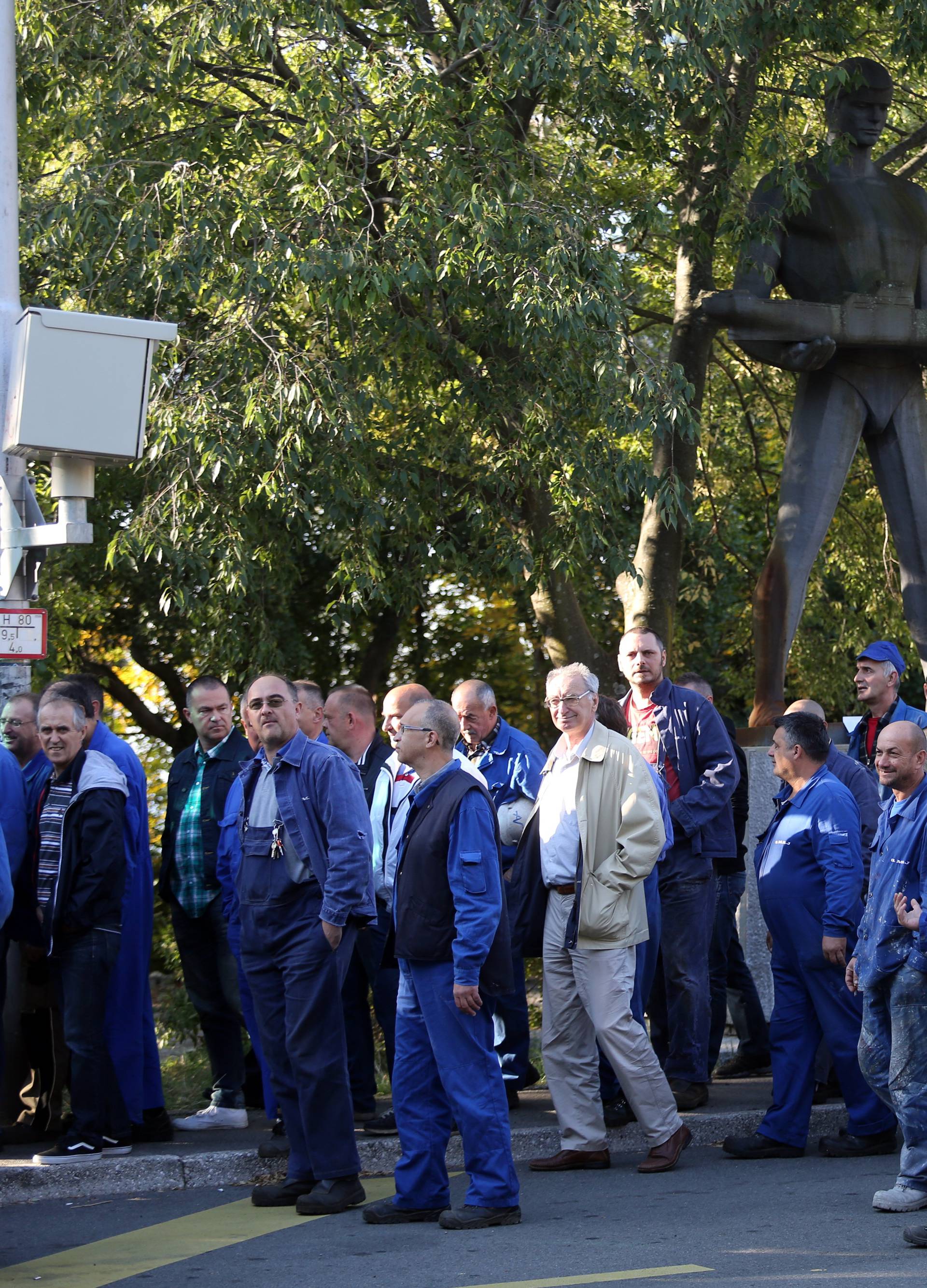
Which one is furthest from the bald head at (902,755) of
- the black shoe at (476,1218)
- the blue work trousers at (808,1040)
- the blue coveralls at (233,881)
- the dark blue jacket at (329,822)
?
the blue coveralls at (233,881)

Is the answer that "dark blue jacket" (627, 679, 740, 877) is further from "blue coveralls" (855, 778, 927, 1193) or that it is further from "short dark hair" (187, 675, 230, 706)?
"short dark hair" (187, 675, 230, 706)

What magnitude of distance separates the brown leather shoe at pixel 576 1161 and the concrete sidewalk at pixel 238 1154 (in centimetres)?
35

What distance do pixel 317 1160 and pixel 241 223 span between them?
17.3ft

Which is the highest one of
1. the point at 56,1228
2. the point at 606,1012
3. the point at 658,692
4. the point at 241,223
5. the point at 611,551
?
the point at 241,223

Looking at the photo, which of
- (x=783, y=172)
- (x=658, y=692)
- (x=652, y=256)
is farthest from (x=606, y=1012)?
(x=652, y=256)

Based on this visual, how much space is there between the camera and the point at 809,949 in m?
6.74

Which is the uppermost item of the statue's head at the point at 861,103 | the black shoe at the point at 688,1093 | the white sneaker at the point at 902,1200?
the statue's head at the point at 861,103

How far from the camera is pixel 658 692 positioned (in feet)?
25.4

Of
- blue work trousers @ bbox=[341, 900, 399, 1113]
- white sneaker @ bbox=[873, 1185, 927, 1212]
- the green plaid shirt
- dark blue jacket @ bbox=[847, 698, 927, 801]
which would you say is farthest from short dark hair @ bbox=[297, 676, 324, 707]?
white sneaker @ bbox=[873, 1185, 927, 1212]

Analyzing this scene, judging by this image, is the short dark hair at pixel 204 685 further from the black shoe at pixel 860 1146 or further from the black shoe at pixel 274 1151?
the black shoe at pixel 860 1146

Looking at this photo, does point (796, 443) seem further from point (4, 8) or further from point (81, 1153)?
point (81, 1153)

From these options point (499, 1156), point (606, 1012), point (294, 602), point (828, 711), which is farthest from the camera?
point (828, 711)

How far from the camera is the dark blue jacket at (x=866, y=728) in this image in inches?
321

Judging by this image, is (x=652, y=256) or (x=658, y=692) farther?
(x=652, y=256)
